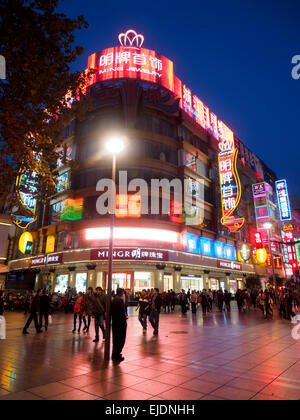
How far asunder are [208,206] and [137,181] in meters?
11.9

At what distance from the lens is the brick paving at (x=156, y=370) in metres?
4.82

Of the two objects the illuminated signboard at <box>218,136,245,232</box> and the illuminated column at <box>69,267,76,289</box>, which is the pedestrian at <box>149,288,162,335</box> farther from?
the illuminated signboard at <box>218,136,245,232</box>

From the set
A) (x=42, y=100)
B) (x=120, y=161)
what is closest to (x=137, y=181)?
(x=120, y=161)

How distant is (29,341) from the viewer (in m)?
9.95

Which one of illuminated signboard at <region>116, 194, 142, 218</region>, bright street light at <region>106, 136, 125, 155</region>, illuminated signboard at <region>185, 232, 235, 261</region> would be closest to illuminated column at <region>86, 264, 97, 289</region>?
illuminated signboard at <region>116, 194, 142, 218</region>

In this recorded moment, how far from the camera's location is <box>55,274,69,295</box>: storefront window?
101ft

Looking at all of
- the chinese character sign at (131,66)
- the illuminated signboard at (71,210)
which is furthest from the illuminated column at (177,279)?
the chinese character sign at (131,66)

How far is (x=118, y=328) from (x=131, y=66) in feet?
108

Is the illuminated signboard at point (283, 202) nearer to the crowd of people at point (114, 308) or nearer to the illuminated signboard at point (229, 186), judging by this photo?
the illuminated signboard at point (229, 186)

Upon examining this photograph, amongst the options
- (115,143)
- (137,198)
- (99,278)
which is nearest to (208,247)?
(137,198)

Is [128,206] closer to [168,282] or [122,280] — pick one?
[122,280]

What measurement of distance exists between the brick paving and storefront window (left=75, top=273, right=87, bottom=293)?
18.6 m

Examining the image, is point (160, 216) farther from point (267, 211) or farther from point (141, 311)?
point (267, 211)

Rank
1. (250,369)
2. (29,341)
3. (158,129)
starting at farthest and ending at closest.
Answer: (158,129), (29,341), (250,369)
